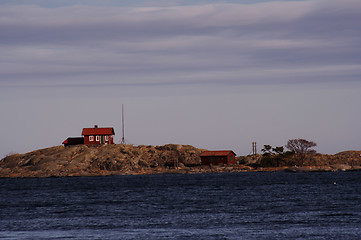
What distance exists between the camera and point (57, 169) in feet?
604

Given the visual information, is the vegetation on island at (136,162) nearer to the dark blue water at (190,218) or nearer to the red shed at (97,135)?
the red shed at (97,135)

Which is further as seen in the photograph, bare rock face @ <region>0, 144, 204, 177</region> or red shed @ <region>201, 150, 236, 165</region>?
red shed @ <region>201, 150, 236, 165</region>

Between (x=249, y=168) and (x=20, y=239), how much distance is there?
15351 cm

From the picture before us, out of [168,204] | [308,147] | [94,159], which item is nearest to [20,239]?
[168,204]

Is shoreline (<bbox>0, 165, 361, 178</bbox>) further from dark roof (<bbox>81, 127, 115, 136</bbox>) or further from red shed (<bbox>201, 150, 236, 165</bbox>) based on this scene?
dark roof (<bbox>81, 127, 115, 136</bbox>)

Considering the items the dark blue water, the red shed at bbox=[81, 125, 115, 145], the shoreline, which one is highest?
the red shed at bbox=[81, 125, 115, 145]

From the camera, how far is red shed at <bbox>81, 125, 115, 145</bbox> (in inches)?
7566

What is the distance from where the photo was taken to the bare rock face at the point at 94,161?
607 feet

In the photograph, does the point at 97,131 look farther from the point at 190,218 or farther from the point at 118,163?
the point at 190,218

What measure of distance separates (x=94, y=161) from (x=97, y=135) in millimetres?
10836

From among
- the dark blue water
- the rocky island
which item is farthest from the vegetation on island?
the dark blue water

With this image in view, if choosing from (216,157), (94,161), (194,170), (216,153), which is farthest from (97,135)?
(216,157)

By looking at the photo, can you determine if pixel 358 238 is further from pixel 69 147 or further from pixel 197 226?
pixel 69 147

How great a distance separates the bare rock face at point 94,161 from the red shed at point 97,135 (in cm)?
273
